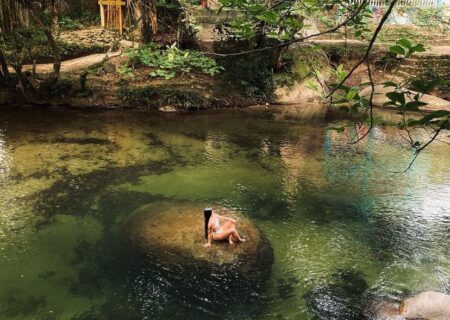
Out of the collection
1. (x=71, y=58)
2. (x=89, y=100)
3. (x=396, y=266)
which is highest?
(x=71, y=58)

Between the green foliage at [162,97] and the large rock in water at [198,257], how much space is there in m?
7.20

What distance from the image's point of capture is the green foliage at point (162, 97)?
562 inches

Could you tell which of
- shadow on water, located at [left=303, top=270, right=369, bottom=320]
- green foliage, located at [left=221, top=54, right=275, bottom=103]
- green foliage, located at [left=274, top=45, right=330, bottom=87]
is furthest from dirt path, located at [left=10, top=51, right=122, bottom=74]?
shadow on water, located at [left=303, top=270, right=369, bottom=320]

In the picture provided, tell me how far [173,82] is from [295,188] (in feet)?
24.5

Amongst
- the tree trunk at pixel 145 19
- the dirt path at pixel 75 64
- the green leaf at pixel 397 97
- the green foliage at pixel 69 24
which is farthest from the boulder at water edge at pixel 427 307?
the green foliage at pixel 69 24

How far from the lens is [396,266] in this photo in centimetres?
669

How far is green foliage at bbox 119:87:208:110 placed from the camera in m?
14.3

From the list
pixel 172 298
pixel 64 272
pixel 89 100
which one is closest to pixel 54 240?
pixel 64 272

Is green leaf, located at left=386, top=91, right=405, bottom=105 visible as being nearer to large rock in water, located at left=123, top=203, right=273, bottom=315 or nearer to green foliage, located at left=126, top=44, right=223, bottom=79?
large rock in water, located at left=123, top=203, right=273, bottom=315

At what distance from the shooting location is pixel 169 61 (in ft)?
49.1

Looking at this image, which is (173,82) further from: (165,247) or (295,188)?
(165,247)

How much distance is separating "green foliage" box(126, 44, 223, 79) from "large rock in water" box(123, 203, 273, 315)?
8.21 m

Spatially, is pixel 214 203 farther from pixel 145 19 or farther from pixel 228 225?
pixel 145 19

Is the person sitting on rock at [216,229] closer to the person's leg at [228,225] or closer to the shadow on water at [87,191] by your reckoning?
the person's leg at [228,225]
